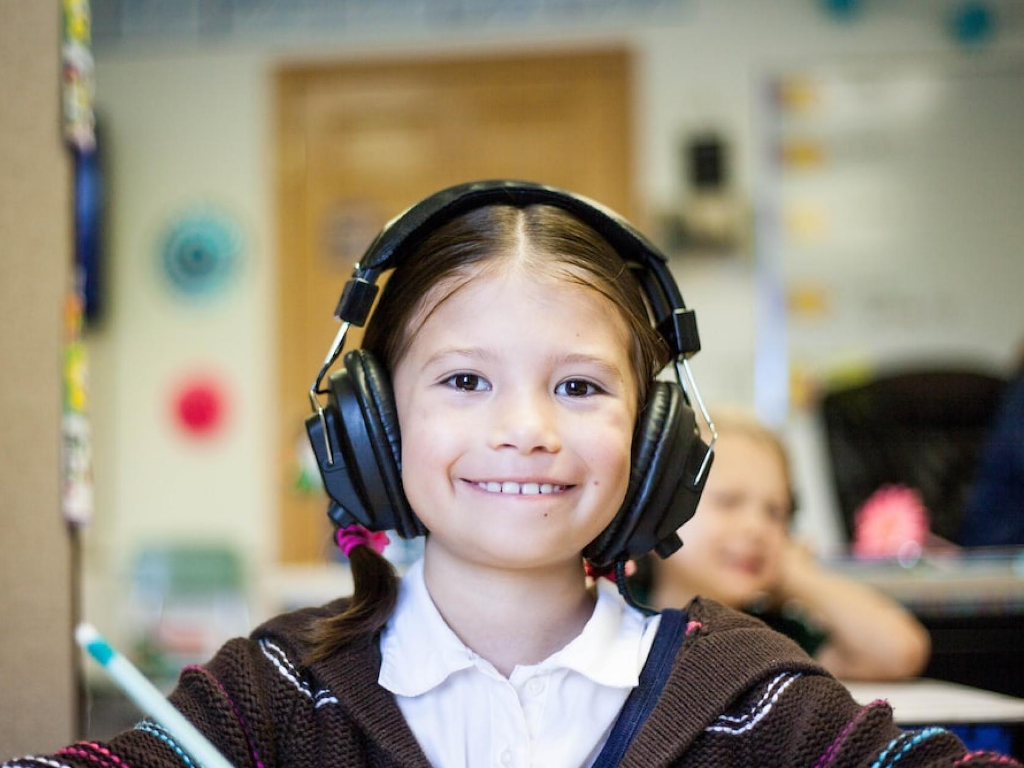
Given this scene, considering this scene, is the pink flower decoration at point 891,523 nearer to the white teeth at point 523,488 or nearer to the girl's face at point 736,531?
the girl's face at point 736,531

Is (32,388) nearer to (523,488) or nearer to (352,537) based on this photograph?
(352,537)

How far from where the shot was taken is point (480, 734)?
35.4 inches

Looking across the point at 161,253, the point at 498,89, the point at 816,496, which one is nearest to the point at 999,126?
the point at 816,496

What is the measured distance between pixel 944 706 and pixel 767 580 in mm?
549

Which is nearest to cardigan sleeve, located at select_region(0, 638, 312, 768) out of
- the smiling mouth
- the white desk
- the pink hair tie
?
the pink hair tie

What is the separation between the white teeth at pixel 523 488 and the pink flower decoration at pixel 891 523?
184cm

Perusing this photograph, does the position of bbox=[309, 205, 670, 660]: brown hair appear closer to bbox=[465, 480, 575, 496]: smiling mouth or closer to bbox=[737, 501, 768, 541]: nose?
bbox=[465, 480, 575, 496]: smiling mouth

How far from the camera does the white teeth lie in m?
0.88

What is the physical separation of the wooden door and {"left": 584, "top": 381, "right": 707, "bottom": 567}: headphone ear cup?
3.25 metres

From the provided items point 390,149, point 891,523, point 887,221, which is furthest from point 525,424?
point 390,149

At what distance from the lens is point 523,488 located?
885 mm

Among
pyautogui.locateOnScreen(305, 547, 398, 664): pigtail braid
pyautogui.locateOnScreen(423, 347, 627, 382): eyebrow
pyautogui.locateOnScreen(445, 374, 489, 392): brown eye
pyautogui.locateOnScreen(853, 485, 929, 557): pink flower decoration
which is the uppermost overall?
pyautogui.locateOnScreen(423, 347, 627, 382): eyebrow

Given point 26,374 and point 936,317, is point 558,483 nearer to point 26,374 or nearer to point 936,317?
point 26,374

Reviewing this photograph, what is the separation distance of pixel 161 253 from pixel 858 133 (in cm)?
264
